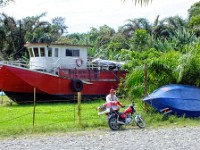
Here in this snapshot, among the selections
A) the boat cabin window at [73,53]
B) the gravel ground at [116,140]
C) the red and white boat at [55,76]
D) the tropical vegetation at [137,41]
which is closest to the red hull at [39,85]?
the red and white boat at [55,76]

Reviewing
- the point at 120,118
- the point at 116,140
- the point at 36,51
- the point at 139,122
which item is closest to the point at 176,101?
the point at 139,122

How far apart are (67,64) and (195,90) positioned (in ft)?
45.3

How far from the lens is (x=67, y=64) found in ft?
91.6

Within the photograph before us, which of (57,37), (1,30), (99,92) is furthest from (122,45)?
(99,92)

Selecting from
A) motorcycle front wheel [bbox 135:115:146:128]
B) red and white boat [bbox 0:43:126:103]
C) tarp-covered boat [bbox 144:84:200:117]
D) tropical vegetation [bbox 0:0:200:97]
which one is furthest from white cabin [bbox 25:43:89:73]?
motorcycle front wheel [bbox 135:115:146:128]

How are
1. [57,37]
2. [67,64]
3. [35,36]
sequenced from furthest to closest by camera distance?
[57,37]
[35,36]
[67,64]

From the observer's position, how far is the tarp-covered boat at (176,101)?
14.5 metres

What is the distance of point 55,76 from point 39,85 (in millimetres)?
1129

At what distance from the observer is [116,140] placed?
34.5ft

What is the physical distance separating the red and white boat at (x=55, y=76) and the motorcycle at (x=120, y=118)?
13.4 metres

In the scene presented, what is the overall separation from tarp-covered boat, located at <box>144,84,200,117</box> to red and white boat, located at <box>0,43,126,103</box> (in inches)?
487

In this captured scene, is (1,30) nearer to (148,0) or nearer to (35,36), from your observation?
(35,36)

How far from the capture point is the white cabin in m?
27.3

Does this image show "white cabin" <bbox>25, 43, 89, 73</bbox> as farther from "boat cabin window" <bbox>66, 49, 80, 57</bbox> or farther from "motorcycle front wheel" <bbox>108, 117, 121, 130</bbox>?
"motorcycle front wheel" <bbox>108, 117, 121, 130</bbox>
